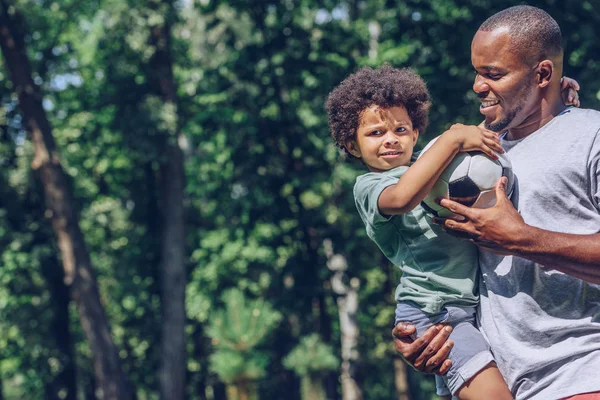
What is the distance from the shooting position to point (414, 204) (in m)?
2.77

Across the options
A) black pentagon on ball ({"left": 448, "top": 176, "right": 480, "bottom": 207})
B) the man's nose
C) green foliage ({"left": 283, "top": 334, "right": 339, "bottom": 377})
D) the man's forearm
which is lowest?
green foliage ({"left": 283, "top": 334, "right": 339, "bottom": 377})

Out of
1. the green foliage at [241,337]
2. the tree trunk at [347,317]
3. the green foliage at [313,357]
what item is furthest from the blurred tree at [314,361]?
the green foliage at [241,337]

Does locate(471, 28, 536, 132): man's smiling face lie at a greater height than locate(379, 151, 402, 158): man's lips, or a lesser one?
greater

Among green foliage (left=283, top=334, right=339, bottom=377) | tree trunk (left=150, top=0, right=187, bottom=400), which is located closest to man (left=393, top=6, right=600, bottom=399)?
green foliage (left=283, top=334, right=339, bottom=377)

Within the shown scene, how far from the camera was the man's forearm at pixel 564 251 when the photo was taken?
2.54m

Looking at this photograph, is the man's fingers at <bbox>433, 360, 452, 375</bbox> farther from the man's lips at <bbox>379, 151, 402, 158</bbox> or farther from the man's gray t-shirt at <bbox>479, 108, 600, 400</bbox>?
the man's lips at <bbox>379, 151, 402, 158</bbox>

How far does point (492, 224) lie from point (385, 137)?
25.0 inches

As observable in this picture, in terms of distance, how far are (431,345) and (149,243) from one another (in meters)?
18.7

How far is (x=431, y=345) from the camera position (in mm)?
A: 2895

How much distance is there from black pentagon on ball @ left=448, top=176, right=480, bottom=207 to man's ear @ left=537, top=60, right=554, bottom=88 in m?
0.42

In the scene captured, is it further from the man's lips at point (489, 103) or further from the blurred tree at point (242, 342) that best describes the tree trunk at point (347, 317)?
the man's lips at point (489, 103)

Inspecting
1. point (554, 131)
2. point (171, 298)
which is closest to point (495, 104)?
point (554, 131)

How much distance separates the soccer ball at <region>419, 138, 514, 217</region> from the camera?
8.82ft

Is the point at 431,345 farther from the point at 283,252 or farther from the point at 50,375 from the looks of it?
the point at 50,375
